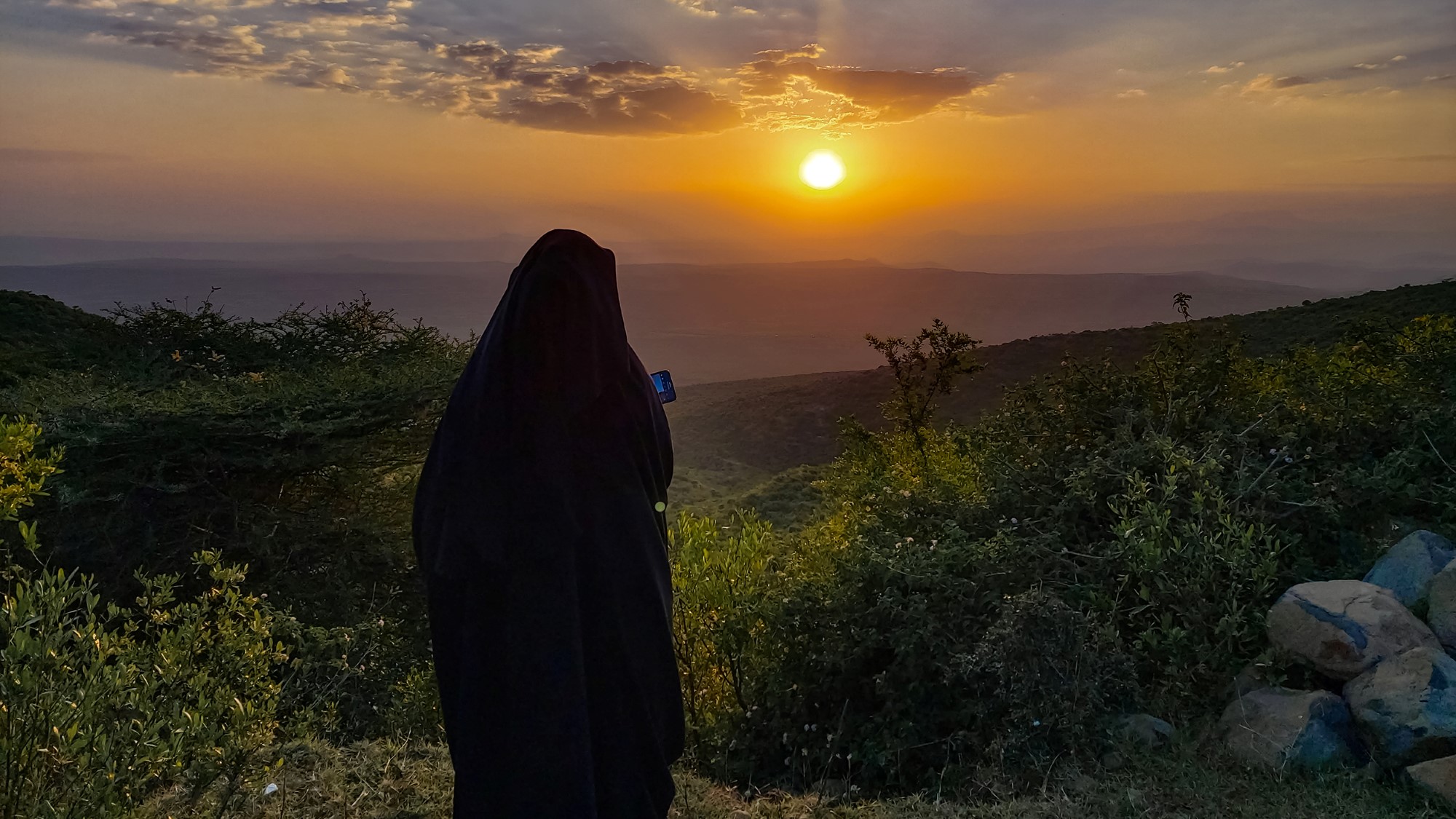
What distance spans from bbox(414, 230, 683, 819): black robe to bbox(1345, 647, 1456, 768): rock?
3.13 metres

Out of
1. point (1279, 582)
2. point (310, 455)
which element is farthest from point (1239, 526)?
point (310, 455)

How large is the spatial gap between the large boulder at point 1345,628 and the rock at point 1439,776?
1.79 feet

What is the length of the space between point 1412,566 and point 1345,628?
862 millimetres

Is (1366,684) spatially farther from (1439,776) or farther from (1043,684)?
(1043,684)

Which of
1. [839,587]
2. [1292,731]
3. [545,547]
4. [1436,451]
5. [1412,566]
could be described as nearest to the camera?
[545,547]

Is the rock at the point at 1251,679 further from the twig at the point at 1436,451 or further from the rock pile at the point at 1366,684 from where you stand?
the twig at the point at 1436,451

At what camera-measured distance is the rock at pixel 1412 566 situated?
4473 mm

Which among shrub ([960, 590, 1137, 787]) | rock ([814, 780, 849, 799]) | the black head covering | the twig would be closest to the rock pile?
shrub ([960, 590, 1137, 787])

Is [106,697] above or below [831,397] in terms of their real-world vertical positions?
above

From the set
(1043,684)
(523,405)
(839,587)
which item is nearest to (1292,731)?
(1043,684)

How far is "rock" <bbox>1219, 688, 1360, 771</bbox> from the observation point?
149 inches

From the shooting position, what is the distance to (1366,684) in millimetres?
3930

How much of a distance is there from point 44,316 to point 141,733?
12853 mm

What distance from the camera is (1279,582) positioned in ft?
16.3
